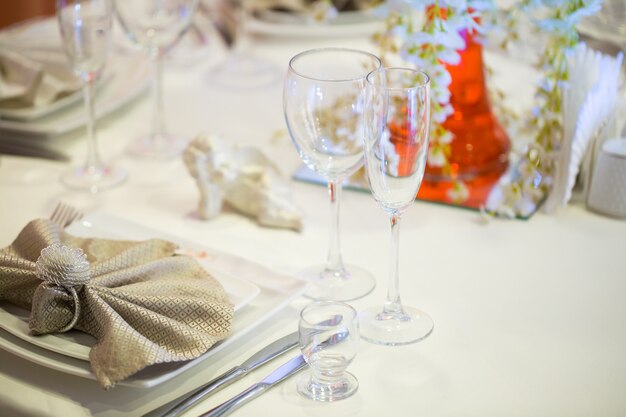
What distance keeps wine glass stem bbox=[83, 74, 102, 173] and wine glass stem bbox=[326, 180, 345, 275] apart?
0.47 meters

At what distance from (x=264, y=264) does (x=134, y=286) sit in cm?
23

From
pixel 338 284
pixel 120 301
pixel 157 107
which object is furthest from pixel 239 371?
pixel 157 107

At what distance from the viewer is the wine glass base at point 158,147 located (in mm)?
1472

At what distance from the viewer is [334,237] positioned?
1092 mm

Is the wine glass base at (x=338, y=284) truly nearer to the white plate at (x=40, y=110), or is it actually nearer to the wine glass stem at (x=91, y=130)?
the wine glass stem at (x=91, y=130)

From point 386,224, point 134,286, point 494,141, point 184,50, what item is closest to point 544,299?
point 386,224

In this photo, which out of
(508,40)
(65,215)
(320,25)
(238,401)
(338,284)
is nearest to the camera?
(238,401)

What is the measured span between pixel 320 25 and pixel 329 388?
3.83 feet

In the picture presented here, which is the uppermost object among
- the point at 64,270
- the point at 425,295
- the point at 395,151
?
the point at 395,151

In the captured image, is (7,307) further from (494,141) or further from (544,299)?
(494,141)

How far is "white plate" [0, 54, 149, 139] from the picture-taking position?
1.45m

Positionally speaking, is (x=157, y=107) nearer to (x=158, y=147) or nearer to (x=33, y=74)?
(x=158, y=147)

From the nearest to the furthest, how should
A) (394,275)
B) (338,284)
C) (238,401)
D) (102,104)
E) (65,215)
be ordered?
(238,401), (394,275), (338,284), (65,215), (102,104)

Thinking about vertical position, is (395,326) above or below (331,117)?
below
